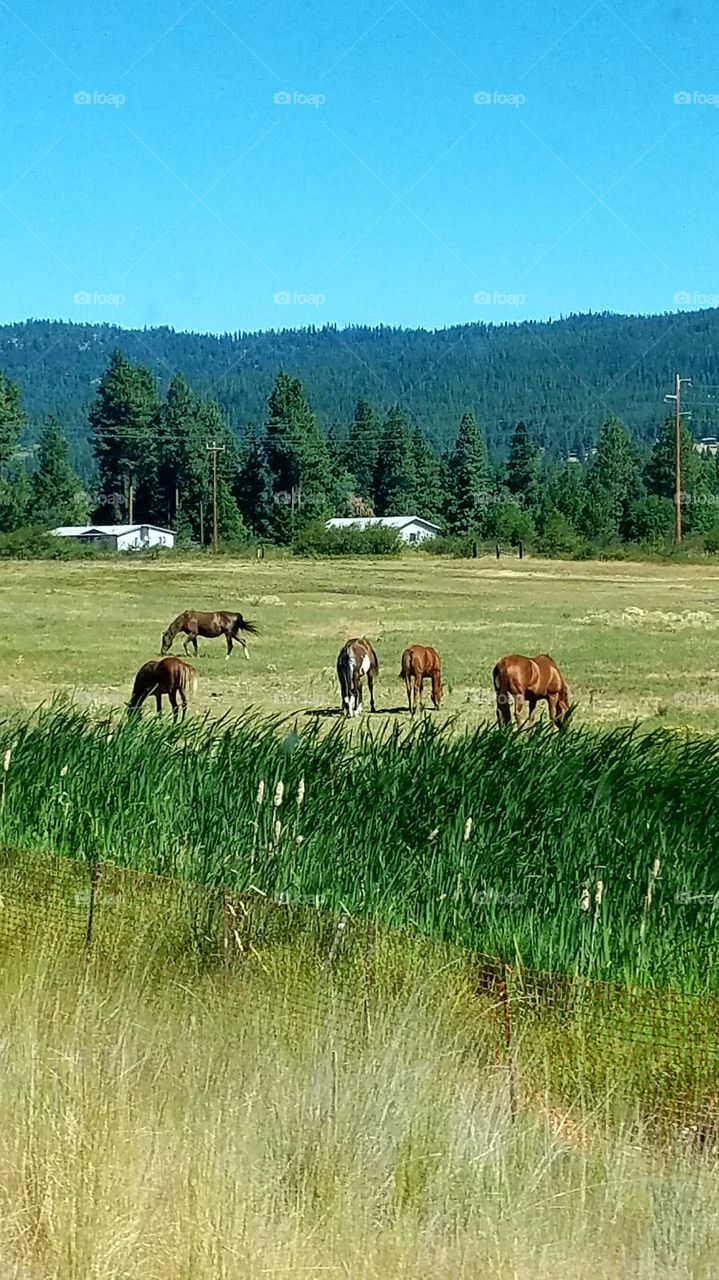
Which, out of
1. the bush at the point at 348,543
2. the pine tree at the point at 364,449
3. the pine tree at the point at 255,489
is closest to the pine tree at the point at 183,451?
the pine tree at the point at 255,489

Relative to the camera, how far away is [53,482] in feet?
392

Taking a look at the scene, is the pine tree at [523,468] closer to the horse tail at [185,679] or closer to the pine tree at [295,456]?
the pine tree at [295,456]

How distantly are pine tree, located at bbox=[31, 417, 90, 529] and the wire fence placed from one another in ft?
358

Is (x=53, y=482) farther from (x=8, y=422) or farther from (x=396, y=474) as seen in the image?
(x=396, y=474)

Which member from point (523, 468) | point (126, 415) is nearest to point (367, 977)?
point (126, 415)

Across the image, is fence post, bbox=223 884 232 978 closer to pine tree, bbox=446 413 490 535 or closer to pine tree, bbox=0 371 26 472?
pine tree, bbox=0 371 26 472

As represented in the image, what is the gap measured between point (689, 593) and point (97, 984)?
52018mm

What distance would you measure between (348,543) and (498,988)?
8664 cm

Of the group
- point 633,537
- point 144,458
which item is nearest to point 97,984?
point 633,537

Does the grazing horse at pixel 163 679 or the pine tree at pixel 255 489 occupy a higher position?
the pine tree at pixel 255 489

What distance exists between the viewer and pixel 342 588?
60656mm

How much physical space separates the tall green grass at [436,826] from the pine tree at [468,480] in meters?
108

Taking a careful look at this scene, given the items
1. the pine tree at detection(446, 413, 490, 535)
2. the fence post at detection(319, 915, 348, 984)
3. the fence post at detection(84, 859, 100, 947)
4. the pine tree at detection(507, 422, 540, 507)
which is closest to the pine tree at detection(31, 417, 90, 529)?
the pine tree at detection(446, 413, 490, 535)

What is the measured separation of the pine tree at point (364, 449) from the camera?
132750 mm
